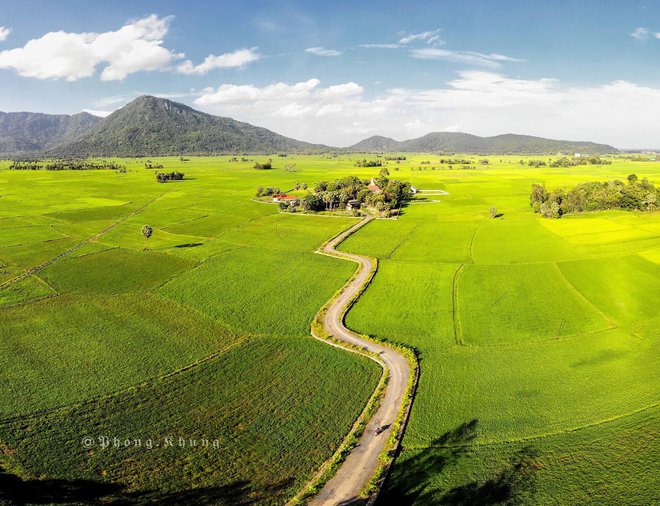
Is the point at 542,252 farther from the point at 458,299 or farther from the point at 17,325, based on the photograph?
the point at 17,325

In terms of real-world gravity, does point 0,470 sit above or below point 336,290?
below

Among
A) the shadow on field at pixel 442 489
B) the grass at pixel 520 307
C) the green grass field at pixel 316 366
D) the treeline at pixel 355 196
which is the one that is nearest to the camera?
the shadow on field at pixel 442 489

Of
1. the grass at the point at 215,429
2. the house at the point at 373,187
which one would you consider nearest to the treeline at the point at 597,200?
the house at the point at 373,187

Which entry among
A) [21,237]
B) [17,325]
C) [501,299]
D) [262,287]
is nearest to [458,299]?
[501,299]

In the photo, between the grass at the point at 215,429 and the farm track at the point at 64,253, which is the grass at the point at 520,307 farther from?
the farm track at the point at 64,253

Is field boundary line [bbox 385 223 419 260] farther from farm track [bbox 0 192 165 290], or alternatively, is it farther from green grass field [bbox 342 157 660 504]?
farm track [bbox 0 192 165 290]

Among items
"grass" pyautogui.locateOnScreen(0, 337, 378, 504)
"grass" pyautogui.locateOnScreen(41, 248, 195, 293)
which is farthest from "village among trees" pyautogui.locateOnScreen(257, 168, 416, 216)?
"grass" pyautogui.locateOnScreen(0, 337, 378, 504)

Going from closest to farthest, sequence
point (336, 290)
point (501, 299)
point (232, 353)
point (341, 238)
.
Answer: point (232, 353), point (501, 299), point (336, 290), point (341, 238)
